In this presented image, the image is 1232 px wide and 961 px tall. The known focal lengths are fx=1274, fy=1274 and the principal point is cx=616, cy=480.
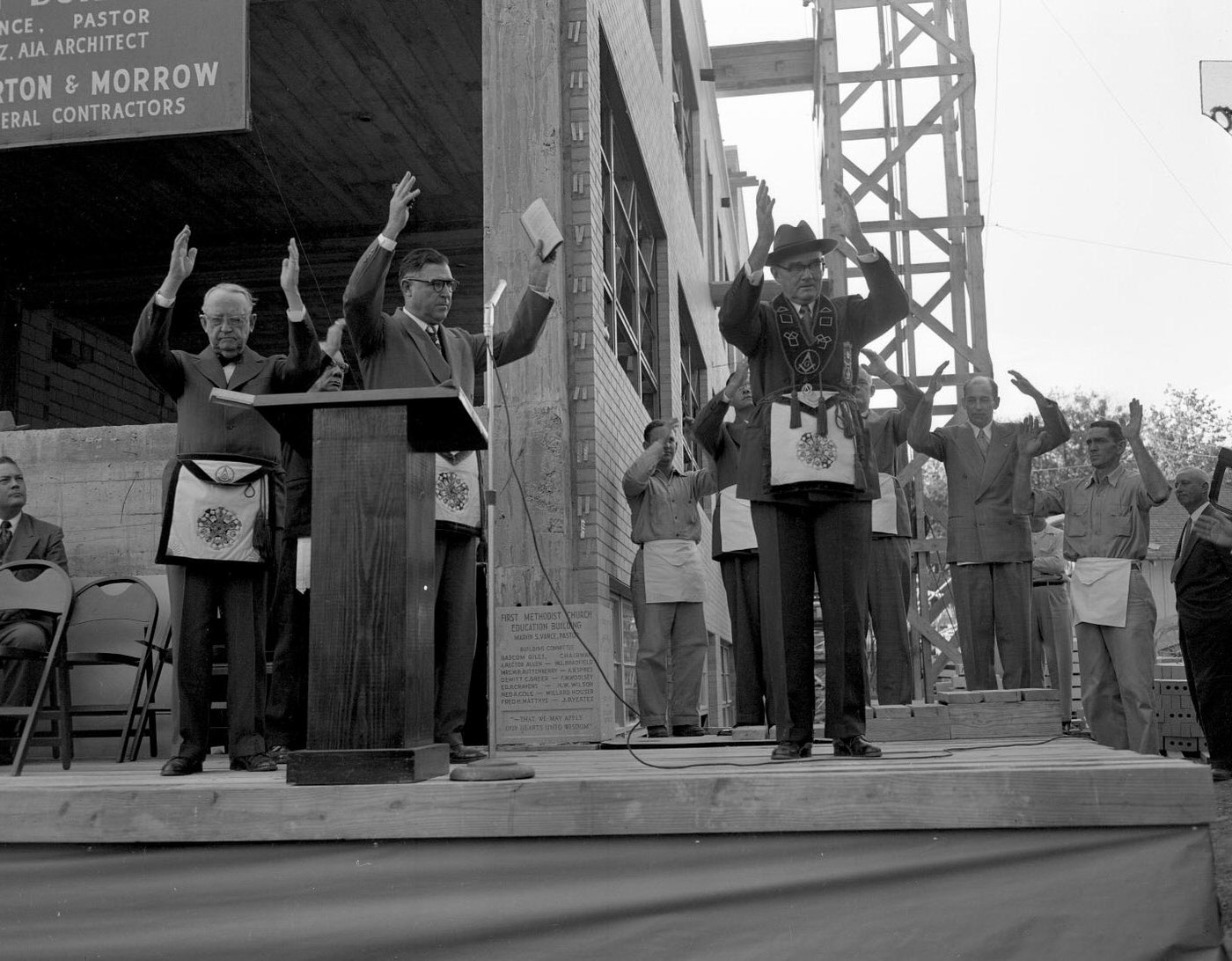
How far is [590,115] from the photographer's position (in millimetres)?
8094

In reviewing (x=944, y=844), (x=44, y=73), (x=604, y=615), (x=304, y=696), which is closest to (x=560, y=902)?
(x=944, y=844)

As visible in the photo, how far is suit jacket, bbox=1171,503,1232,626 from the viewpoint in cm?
800

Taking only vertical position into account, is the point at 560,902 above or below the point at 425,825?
below

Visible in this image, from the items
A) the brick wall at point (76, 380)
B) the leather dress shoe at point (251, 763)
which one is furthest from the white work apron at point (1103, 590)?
the brick wall at point (76, 380)

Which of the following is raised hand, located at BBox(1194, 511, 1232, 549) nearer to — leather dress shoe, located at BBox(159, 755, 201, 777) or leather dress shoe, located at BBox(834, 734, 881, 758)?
leather dress shoe, located at BBox(834, 734, 881, 758)

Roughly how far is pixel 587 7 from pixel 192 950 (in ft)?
21.3

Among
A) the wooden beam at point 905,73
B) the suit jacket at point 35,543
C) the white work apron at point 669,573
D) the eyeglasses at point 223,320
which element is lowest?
the white work apron at point 669,573

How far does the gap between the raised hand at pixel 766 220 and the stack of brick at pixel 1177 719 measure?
6.98 meters

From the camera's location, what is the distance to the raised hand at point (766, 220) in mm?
4305

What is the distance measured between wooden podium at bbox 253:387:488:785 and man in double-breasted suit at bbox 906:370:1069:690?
14.1 feet

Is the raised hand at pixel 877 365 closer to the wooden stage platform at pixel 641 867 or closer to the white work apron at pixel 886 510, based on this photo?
the white work apron at pixel 886 510

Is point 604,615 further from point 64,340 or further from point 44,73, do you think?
point 64,340

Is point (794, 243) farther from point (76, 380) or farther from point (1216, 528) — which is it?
point (76, 380)

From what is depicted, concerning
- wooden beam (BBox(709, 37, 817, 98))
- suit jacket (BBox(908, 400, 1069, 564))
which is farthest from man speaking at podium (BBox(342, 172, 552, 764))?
wooden beam (BBox(709, 37, 817, 98))
